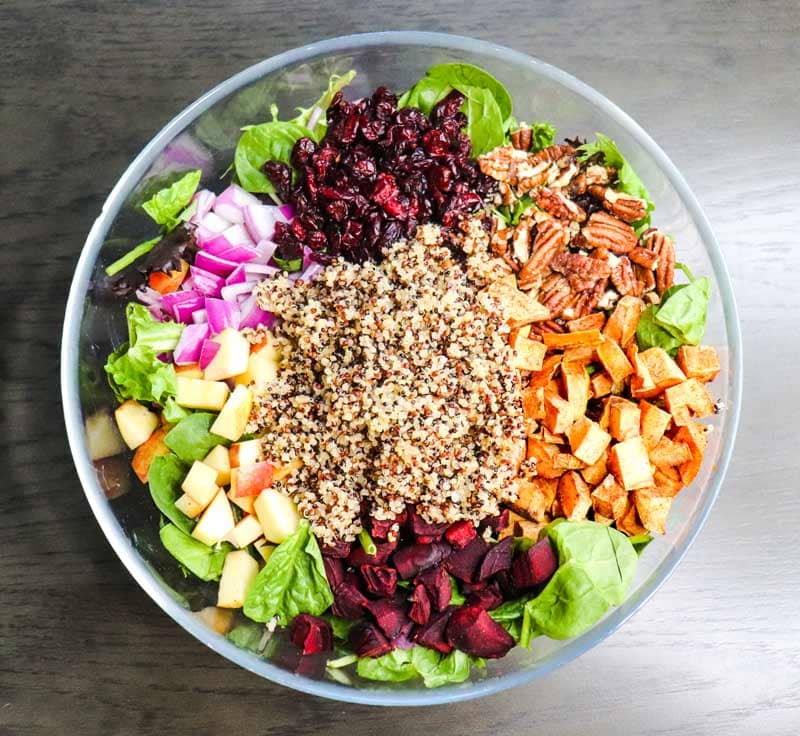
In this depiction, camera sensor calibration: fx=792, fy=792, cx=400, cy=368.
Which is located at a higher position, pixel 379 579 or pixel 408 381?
pixel 408 381

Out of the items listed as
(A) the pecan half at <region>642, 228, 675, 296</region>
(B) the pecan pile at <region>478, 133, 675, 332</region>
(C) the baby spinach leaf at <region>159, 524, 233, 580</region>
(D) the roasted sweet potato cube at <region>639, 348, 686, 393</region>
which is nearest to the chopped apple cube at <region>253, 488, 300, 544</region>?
(C) the baby spinach leaf at <region>159, 524, 233, 580</region>

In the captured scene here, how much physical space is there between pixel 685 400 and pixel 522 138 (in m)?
0.56

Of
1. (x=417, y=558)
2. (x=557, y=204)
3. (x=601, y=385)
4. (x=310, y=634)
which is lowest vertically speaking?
(x=310, y=634)

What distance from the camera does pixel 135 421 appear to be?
4.52ft

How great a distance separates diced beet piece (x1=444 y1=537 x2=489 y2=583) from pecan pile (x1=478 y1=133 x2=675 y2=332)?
402mm

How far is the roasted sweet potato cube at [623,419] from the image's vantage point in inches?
53.0

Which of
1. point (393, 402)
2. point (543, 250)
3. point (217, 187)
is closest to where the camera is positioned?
point (393, 402)

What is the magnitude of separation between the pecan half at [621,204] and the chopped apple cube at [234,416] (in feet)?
2.37

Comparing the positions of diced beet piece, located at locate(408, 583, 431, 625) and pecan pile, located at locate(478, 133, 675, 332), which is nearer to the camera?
diced beet piece, located at locate(408, 583, 431, 625)

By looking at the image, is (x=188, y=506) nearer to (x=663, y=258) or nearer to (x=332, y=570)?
(x=332, y=570)

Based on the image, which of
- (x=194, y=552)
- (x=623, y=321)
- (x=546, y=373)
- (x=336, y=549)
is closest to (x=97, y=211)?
(x=194, y=552)

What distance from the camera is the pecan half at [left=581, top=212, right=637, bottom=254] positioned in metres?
1.41

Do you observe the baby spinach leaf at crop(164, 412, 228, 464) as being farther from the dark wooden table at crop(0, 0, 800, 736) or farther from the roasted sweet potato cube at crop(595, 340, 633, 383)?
the roasted sweet potato cube at crop(595, 340, 633, 383)

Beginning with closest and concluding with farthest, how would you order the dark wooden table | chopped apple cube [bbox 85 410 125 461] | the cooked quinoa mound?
the cooked quinoa mound < chopped apple cube [bbox 85 410 125 461] < the dark wooden table
